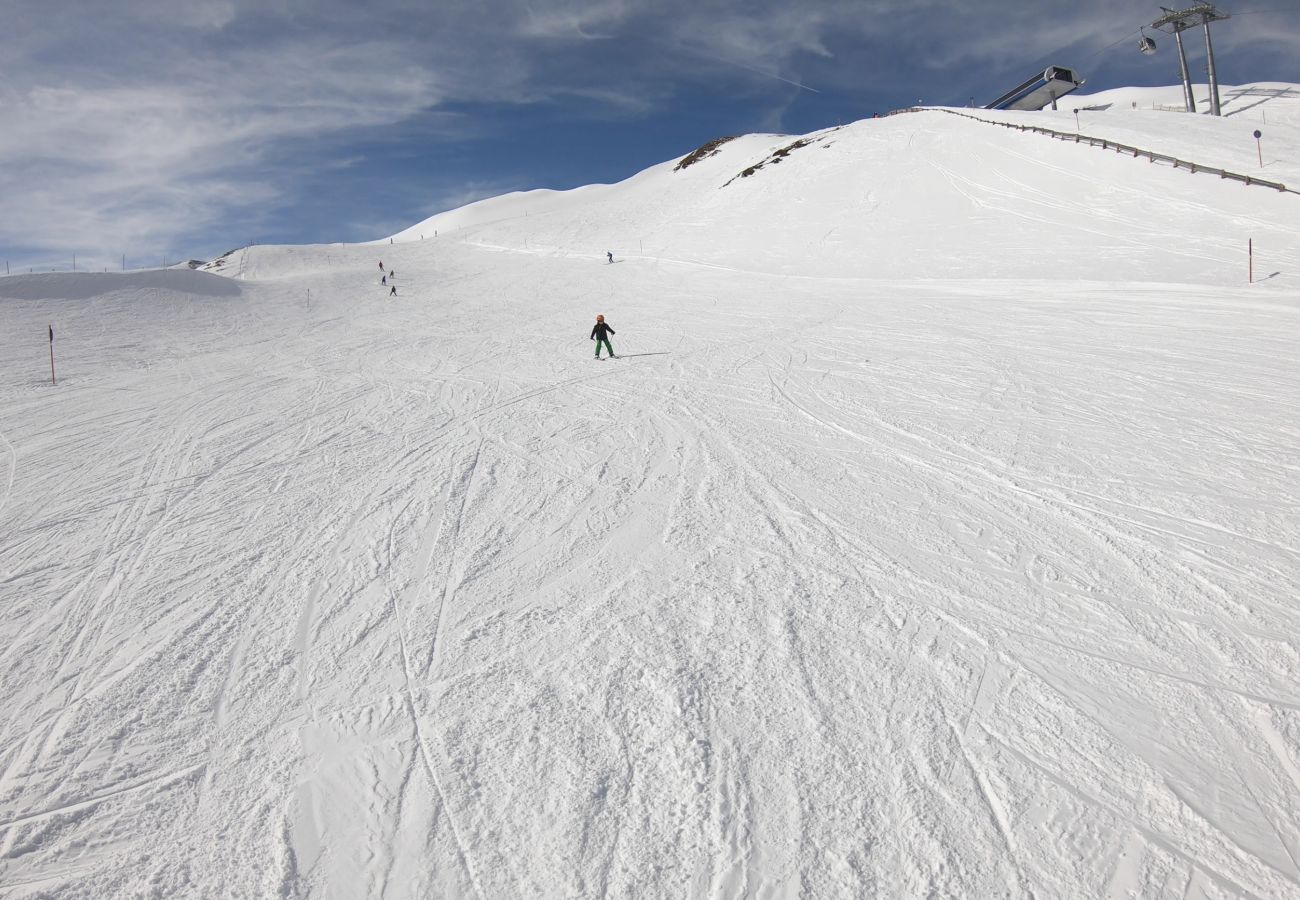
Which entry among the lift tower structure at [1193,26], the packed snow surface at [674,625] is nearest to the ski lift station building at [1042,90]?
the lift tower structure at [1193,26]

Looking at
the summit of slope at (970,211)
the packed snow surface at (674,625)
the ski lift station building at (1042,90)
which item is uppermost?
the ski lift station building at (1042,90)

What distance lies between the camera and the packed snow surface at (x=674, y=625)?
11.1ft

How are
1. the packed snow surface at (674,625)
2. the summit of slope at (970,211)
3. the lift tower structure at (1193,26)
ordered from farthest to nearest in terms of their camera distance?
the lift tower structure at (1193,26)
the summit of slope at (970,211)
the packed snow surface at (674,625)

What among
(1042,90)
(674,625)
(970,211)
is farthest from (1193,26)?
(674,625)

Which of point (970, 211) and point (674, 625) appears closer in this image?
point (674, 625)

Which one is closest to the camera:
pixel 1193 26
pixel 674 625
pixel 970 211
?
pixel 674 625

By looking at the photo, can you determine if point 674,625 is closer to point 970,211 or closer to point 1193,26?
point 970,211

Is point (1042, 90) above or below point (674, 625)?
above

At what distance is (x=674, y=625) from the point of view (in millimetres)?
5070

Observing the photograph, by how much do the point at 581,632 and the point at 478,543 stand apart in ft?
6.70

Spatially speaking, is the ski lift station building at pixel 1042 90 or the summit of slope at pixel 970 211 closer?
the summit of slope at pixel 970 211

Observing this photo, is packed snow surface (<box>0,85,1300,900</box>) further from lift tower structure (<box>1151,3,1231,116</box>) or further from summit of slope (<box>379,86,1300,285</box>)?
lift tower structure (<box>1151,3,1231,116</box>)

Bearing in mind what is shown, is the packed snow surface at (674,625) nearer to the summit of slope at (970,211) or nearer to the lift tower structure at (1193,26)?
the summit of slope at (970,211)

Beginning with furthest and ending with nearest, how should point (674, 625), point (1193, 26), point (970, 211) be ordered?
point (1193, 26) < point (970, 211) < point (674, 625)
